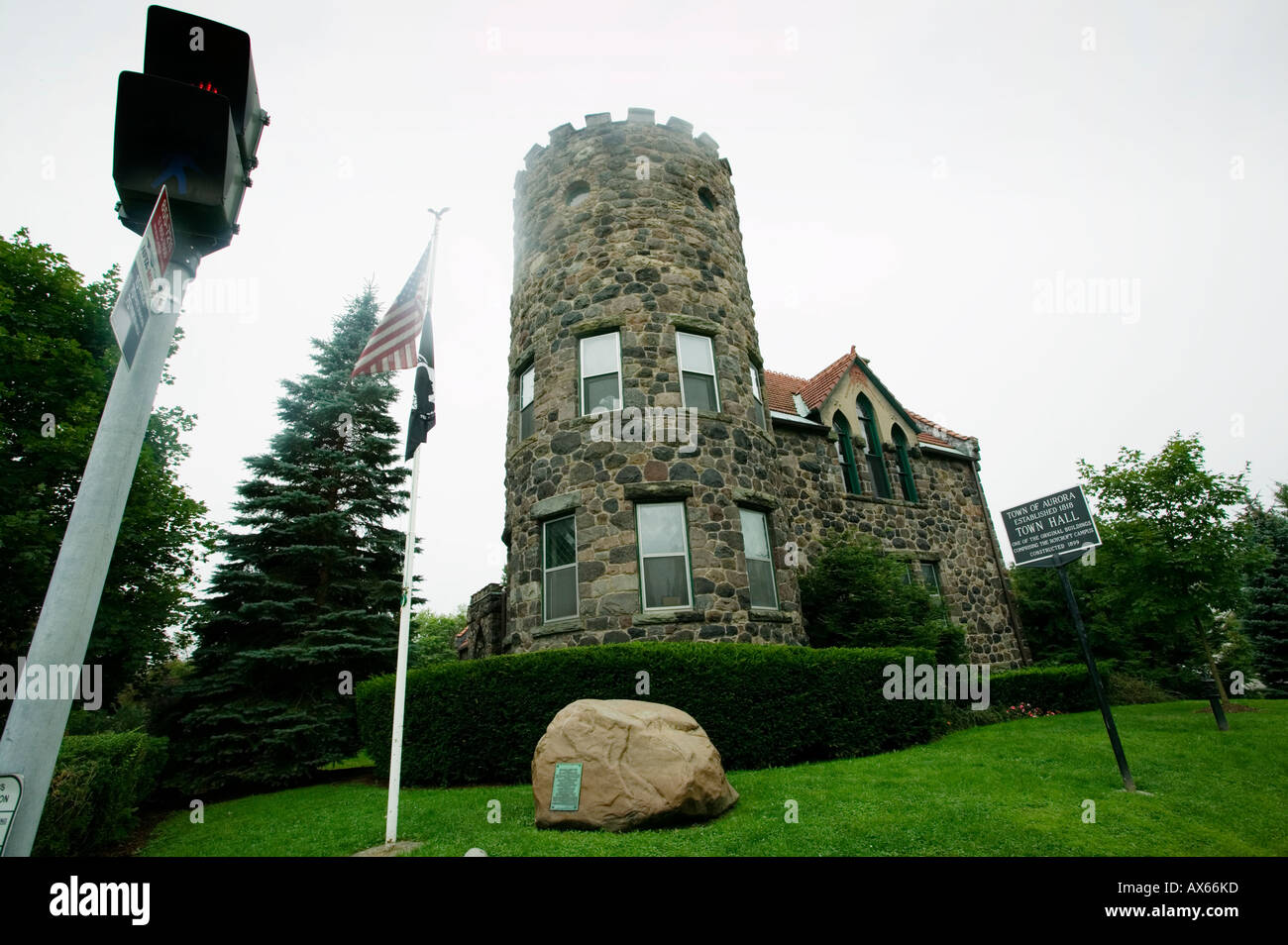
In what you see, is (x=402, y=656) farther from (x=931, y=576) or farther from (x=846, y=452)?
(x=931, y=576)

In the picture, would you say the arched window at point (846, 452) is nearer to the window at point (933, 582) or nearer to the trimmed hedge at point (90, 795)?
the window at point (933, 582)

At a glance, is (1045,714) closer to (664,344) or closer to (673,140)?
(664,344)

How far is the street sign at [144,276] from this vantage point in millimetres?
2160

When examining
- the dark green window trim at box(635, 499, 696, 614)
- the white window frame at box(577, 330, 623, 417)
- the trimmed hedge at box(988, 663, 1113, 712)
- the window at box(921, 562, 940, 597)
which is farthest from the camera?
the window at box(921, 562, 940, 597)

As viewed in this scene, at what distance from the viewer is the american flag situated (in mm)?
7598

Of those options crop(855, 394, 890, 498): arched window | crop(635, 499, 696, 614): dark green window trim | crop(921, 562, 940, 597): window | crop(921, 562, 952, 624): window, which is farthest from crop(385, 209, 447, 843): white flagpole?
crop(921, 562, 940, 597): window

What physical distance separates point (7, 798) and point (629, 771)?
5073mm

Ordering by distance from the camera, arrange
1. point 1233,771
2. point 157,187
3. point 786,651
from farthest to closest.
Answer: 1. point 786,651
2. point 1233,771
3. point 157,187

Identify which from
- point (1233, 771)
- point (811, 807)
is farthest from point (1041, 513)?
point (811, 807)

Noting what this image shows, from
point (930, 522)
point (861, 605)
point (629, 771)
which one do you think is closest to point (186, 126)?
point (629, 771)

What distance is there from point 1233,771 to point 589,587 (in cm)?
949

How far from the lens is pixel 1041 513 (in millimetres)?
8586

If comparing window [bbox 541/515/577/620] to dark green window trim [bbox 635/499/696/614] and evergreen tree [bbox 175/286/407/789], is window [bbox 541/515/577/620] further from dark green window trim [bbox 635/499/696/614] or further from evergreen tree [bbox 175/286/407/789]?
evergreen tree [bbox 175/286/407/789]

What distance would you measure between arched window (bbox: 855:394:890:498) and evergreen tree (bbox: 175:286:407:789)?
14.3 m
